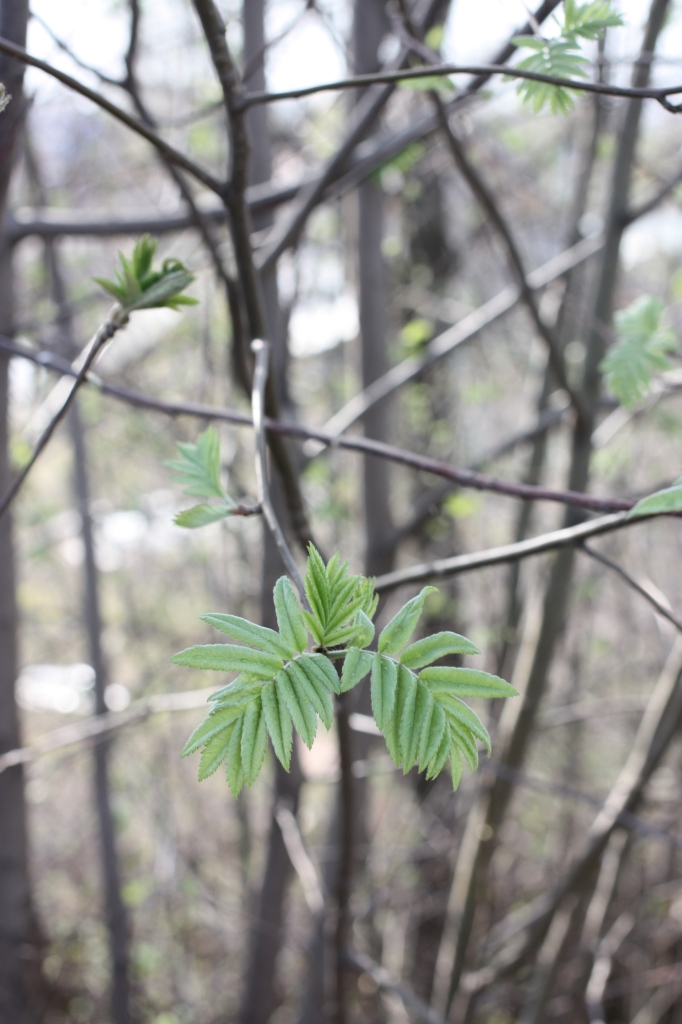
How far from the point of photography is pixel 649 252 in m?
4.54

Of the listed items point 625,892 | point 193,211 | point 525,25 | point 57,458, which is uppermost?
point 57,458

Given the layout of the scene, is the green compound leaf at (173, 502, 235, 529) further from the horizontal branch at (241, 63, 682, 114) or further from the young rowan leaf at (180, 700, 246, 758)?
the horizontal branch at (241, 63, 682, 114)

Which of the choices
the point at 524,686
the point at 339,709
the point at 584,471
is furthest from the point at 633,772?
the point at 339,709

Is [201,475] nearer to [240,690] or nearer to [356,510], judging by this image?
[240,690]

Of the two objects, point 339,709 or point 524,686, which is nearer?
point 339,709

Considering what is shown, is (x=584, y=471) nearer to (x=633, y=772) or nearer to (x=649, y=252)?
(x=633, y=772)

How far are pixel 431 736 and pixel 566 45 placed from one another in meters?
0.86

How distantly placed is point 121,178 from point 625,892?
4.72 meters

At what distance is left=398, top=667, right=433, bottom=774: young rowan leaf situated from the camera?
559 millimetres

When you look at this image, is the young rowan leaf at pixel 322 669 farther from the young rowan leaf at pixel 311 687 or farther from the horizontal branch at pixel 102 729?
the horizontal branch at pixel 102 729

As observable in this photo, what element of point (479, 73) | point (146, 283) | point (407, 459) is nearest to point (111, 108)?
point (146, 283)

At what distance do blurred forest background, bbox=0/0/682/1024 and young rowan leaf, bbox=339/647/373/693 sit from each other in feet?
1.17

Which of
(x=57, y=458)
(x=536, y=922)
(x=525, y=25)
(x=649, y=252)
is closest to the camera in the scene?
(x=525, y=25)

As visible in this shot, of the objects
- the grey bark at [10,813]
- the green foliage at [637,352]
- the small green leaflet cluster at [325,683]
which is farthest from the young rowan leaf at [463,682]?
the grey bark at [10,813]
